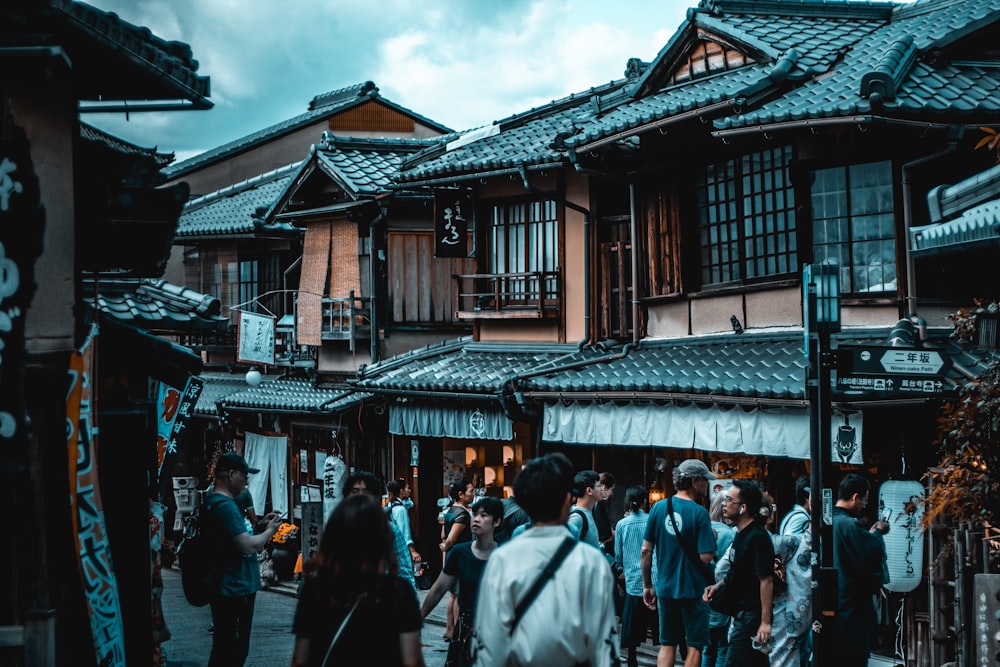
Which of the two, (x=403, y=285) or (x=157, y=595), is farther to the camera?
(x=403, y=285)

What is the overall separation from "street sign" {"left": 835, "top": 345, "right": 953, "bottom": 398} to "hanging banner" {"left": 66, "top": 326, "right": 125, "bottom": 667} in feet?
20.7

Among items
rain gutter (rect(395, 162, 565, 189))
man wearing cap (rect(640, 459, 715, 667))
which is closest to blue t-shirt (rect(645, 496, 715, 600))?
man wearing cap (rect(640, 459, 715, 667))

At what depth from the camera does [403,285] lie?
2547cm

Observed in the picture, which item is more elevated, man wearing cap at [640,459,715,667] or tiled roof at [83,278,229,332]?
tiled roof at [83,278,229,332]

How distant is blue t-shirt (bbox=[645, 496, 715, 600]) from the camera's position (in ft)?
33.7

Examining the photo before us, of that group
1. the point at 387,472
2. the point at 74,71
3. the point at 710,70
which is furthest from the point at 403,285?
the point at 74,71

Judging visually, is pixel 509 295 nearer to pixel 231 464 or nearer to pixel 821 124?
pixel 821 124

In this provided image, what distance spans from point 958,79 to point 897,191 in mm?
1610

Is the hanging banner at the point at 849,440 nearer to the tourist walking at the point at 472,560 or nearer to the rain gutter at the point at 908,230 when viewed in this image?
the rain gutter at the point at 908,230

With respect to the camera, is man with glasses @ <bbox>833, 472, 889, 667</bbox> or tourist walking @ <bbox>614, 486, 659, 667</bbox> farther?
tourist walking @ <bbox>614, 486, 659, 667</bbox>

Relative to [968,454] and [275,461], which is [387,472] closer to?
[275,461]

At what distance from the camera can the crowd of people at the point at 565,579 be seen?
220 inches

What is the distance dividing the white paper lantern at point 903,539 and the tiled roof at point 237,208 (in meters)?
19.0

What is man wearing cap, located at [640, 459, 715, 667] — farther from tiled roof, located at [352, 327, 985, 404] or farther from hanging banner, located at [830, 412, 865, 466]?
tiled roof, located at [352, 327, 985, 404]
